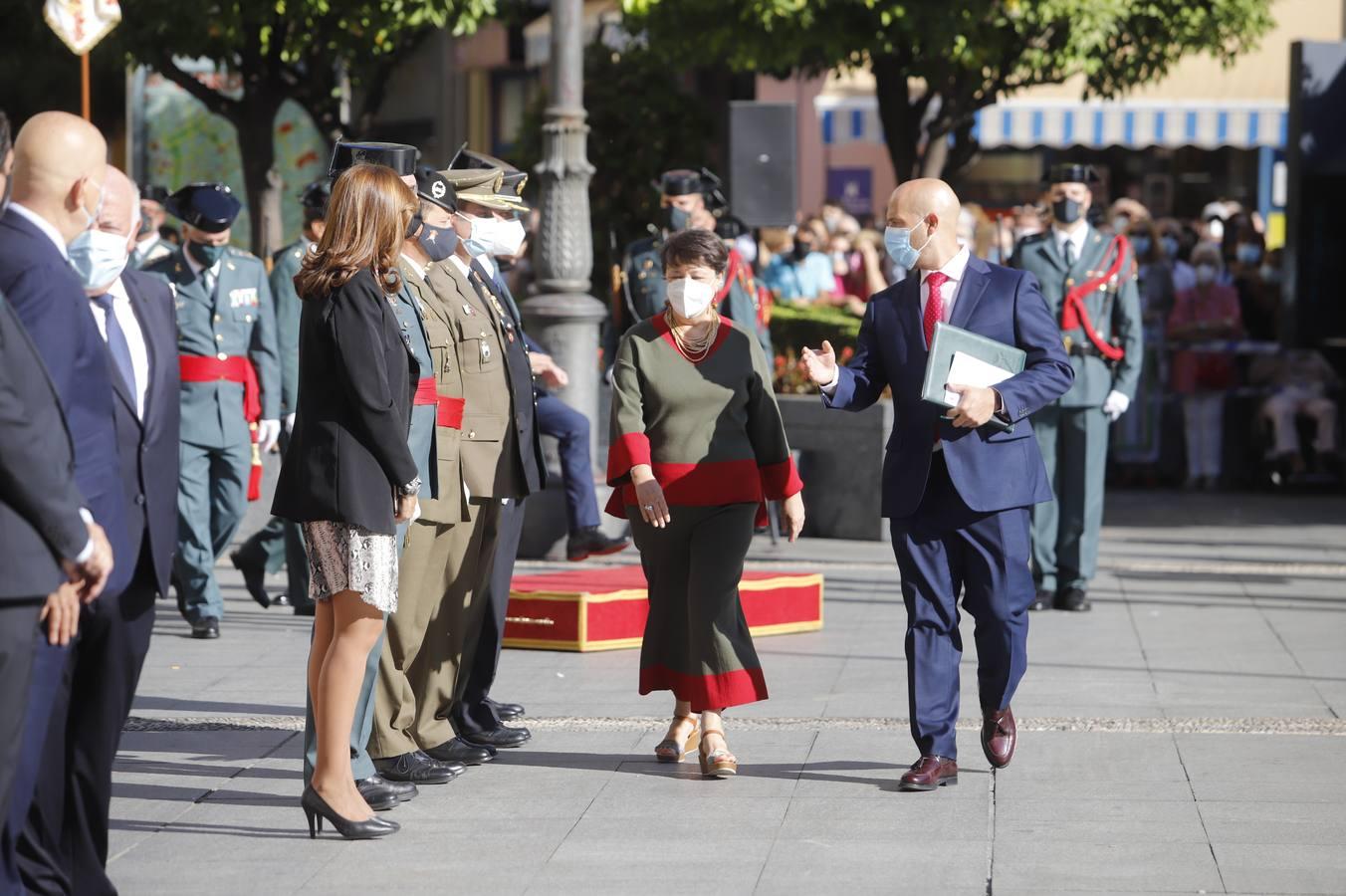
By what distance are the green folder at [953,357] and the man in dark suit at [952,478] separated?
0.21ft

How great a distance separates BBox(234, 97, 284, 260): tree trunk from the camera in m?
21.3

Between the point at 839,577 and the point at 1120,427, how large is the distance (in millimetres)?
6220

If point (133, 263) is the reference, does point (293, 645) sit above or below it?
below

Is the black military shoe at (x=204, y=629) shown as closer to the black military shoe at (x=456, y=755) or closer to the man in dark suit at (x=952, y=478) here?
the black military shoe at (x=456, y=755)

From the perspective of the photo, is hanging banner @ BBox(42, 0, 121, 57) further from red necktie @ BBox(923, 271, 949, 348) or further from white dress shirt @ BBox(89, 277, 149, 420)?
white dress shirt @ BBox(89, 277, 149, 420)

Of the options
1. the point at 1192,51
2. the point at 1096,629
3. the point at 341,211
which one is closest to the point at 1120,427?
the point at 1192,51

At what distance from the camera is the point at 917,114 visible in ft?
73.4

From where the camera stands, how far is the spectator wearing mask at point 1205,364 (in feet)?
54.6

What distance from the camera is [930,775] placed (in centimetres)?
630

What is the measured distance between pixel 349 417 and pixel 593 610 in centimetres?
339

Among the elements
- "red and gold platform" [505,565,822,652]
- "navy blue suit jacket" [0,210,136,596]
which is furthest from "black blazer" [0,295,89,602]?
"red and gold platform" [505,565,822,652]

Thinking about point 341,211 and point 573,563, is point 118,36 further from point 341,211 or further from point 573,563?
point 341,211

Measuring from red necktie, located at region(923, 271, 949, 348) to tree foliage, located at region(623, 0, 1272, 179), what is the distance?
43.1ft

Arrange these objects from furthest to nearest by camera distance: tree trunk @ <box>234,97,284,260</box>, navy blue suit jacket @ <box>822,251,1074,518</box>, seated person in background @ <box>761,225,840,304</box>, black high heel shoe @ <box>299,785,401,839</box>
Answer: tree trunk @ <box>234,97,284,260</box> → seated person in background @ <box>761,225,840,304</box> → navy blue suit jacket @ <box>822,251,1074,518</box> → black high heel shoe @ <box>299,785,401,839</box>
